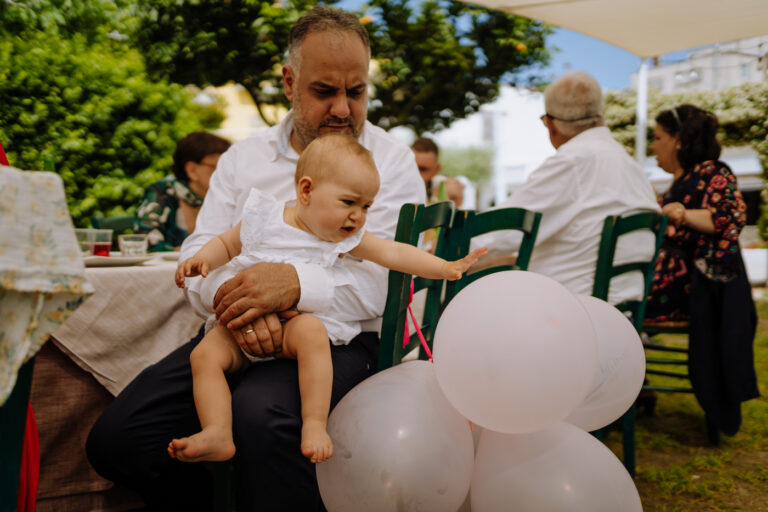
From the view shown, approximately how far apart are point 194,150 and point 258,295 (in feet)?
9.23

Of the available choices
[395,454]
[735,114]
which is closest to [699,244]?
[395,454]

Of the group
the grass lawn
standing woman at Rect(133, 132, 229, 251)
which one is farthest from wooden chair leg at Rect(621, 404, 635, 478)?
standing woman at Rect(133, 132, 229, 251)

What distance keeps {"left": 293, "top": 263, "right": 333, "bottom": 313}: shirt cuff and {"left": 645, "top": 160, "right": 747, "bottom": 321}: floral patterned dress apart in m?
2.41

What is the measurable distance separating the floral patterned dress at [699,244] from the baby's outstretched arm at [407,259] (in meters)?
2.22

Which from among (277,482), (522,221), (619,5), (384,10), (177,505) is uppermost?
(384,10)

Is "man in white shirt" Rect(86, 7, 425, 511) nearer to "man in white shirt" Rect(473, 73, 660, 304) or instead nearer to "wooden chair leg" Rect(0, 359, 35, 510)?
"wooden chair leg" Rect(0, 359, 35, 510)

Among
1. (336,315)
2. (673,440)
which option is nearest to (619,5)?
(673,440)

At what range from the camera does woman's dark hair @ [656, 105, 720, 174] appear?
3500mm

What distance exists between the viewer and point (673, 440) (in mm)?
3383

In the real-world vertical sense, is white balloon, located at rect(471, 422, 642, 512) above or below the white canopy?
below

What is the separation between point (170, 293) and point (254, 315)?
0.78 metres

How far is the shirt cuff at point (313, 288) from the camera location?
1608 mm

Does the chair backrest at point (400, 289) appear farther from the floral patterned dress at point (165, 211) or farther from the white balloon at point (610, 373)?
the floral patterned dress at point (165, 211)

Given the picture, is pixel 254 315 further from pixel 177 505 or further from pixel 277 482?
pixel 177 505
